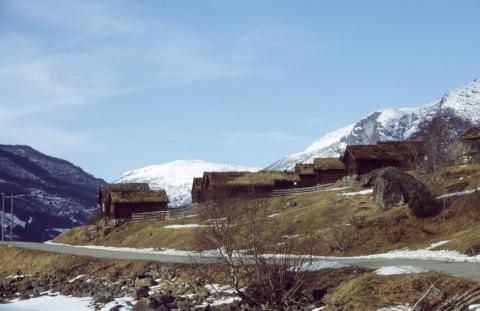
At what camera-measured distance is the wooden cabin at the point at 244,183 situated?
93062 millimetres

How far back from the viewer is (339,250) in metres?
42.9

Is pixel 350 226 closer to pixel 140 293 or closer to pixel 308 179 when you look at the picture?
pixel 140 293

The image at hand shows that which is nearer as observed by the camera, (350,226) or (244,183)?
(350,226)

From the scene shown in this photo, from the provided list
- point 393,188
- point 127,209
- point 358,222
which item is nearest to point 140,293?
point 358,222

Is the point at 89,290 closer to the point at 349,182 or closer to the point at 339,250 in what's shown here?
the point at 339,250

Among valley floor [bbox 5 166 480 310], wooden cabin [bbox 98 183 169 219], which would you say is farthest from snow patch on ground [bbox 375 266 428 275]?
wooden cabin [bbox 98 183 169 219]

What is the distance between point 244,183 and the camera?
9562cm

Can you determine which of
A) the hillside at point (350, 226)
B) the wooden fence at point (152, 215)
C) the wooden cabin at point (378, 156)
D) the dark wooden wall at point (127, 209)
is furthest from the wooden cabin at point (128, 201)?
the wooden cabin at point (378, 156)

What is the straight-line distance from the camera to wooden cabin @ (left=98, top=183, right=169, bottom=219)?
309 feet

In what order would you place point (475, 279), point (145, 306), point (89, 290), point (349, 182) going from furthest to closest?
point (349, 182)
point (89, 290)
point (145, 306)
point (475, 279)

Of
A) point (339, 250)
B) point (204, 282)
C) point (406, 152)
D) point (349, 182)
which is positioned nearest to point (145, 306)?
point (204, 282)

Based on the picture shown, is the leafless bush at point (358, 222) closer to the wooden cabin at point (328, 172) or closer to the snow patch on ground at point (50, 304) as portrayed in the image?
the snow patch on ground at point (50, 304)

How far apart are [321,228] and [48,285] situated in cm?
2159

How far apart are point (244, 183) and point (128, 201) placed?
1749cm
